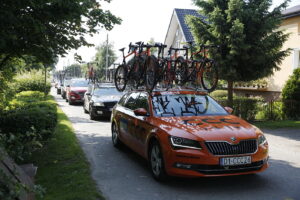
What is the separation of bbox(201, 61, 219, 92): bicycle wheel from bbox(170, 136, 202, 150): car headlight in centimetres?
328

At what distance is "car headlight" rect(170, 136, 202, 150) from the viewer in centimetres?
514

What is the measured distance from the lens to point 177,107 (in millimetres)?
6520

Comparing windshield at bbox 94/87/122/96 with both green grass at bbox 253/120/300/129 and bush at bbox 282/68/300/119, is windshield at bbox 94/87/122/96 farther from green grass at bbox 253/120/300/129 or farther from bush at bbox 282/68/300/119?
bush at bbox 282/68/300/119

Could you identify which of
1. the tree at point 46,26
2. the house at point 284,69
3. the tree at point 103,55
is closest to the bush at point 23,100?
the tree at point 46,26

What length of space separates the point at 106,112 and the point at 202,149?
9.69 meters

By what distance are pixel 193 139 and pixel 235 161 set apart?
2.34 feet

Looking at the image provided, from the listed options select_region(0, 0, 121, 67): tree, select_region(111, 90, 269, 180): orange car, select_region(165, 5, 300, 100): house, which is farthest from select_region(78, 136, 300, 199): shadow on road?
select_region(165, 5, 300, 100): house

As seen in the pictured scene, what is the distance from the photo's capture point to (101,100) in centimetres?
1469

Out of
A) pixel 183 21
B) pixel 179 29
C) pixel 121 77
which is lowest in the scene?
pixel 121 77

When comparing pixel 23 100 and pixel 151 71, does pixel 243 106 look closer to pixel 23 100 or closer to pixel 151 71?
pixel 151 71

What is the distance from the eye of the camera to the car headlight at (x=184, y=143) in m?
5.14

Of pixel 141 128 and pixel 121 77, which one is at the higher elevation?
pixel 121 77

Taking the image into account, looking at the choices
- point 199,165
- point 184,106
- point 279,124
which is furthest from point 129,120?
point 279,124

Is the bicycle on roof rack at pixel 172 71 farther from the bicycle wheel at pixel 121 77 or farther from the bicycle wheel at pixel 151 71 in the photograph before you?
the bicycle wheel at pixel 121 77
